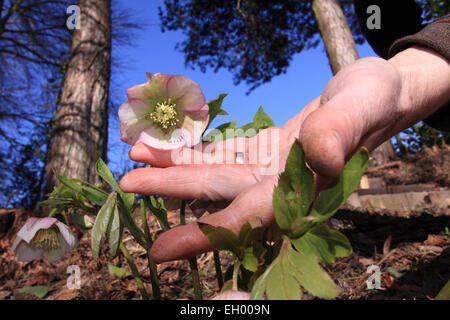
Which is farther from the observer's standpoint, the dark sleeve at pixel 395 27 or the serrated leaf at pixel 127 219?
the dark sleeve at pixel 395 27

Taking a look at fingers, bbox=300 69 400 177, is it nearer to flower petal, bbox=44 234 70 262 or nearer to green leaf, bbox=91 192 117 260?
green leaf, bbox=91 192 117 260

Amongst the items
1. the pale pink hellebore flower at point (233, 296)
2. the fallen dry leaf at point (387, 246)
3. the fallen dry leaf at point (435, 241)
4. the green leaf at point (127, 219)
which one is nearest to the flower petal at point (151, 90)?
the green leaf at point (127, 219)

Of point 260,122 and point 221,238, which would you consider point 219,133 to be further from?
point 221,238

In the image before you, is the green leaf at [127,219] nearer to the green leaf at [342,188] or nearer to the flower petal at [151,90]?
the flower petal at [151,90]

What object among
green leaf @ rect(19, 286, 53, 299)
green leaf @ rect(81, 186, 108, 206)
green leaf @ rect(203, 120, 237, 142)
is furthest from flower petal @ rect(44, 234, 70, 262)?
green leaf @ rect(19, 286, 53, 299)

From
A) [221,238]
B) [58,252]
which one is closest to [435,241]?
[221,238]

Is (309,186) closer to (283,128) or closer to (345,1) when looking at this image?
(283,128)
